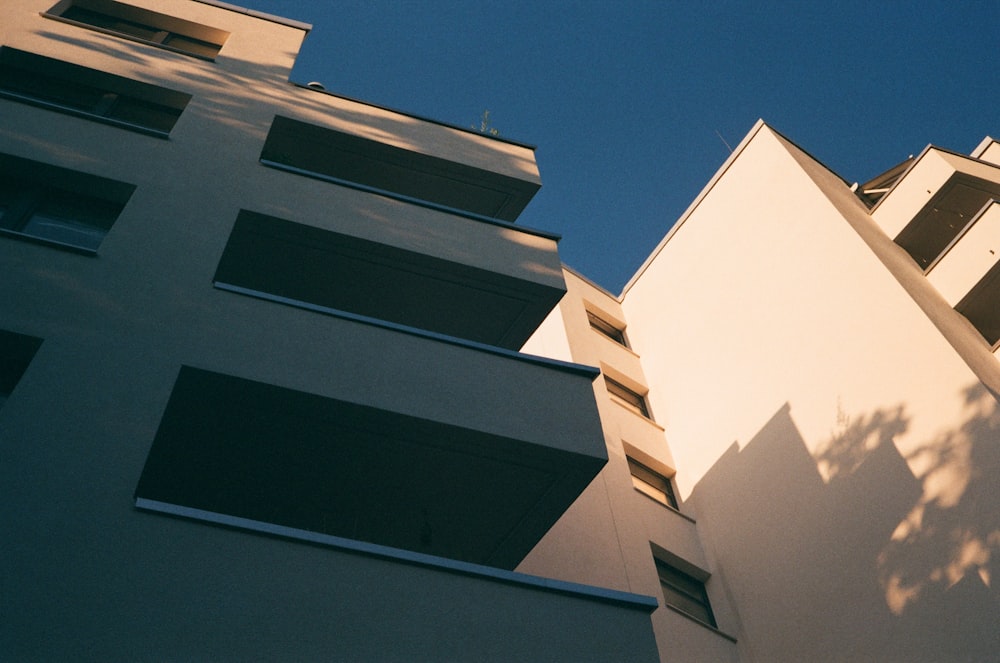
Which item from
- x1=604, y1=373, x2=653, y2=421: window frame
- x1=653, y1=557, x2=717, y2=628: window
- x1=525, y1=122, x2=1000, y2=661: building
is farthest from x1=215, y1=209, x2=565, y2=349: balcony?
x1=604, y1=373, x2=653, y2=421: window frame

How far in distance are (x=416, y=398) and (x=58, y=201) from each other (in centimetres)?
536

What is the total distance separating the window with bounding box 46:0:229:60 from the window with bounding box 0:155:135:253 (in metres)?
5.25

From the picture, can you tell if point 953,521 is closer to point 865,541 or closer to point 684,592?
point 865,541

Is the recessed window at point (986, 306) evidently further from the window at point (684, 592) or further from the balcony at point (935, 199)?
the window at point (684, 592)

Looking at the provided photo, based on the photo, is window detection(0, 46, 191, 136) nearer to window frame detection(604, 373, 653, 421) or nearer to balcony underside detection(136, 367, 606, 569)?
balcony underside detection(136, 367, 606, 569)

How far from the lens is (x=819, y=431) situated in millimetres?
14211

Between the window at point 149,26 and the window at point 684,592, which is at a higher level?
the window at point 149,26

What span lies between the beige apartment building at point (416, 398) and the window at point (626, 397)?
13cm

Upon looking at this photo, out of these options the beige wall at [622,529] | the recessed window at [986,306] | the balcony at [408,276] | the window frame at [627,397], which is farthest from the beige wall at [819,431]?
the balcony at [408,276]

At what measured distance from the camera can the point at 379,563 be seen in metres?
6.52

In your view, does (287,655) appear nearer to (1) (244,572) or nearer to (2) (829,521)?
(1) (244,572)

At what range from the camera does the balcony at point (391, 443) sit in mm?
8102

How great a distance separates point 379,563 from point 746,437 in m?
11.1

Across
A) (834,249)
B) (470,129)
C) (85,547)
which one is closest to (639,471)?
(834,249)
